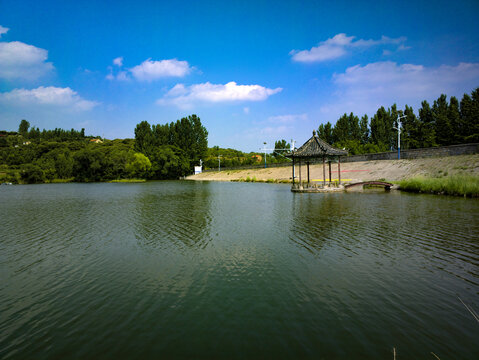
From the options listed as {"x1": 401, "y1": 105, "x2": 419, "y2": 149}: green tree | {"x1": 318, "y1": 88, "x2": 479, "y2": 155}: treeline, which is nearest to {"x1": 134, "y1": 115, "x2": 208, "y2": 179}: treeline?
{"x1": 318, "y1": 88, "x2": 479, "y2": 155}: treeline

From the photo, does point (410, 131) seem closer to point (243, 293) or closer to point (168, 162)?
point (168, 162)

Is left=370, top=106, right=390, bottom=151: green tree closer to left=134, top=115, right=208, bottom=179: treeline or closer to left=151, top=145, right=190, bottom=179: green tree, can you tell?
left=134, top=115, right=208, bottom=179: treeline

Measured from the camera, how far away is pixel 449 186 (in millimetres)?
26641

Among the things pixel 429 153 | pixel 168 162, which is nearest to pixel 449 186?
pixel 429 153

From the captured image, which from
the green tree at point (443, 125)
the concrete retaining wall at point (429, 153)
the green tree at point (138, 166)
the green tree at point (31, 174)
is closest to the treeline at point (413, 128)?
the green tree at point (443, 125)

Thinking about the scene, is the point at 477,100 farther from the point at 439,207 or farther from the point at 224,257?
the point at 224,257

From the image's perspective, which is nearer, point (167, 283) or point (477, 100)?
point (167, 283)

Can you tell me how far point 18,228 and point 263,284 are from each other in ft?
49.9

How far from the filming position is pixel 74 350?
4672mm

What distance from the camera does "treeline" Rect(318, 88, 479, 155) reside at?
196 ft

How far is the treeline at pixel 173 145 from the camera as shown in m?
96.9

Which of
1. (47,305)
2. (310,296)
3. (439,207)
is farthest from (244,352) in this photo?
(439,207)

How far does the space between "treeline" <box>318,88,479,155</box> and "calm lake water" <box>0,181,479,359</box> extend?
163 feet

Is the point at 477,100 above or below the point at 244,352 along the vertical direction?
above
